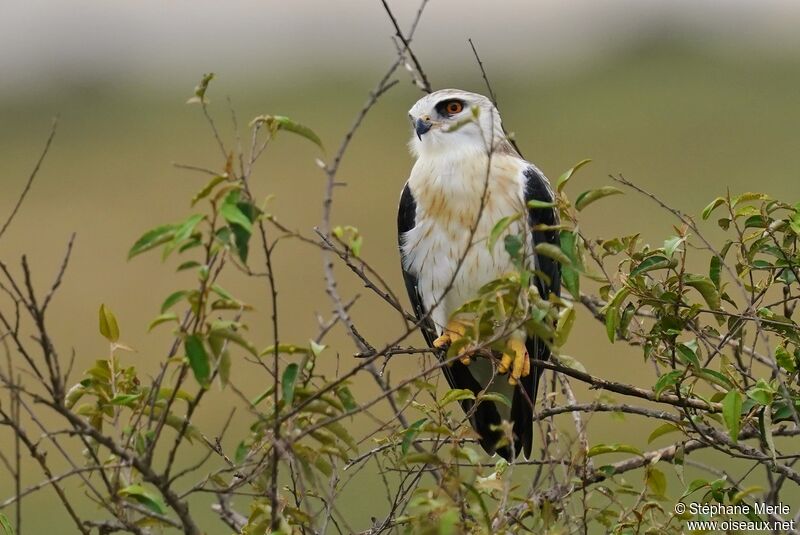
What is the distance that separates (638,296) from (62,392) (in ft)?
5.28

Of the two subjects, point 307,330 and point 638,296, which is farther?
point 307,330

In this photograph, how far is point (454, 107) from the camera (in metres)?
4.91

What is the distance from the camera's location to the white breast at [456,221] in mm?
4508

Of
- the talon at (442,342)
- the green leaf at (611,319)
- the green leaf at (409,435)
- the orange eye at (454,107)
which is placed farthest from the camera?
the orange eye at (454,107)

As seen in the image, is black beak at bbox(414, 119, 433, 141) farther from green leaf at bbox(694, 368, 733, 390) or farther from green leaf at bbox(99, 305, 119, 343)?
green leaf at bbox(99, 305, 119, 343)

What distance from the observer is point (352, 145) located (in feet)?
91.4

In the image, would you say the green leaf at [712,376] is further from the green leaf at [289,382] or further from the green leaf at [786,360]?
the green leaf at [289,382]

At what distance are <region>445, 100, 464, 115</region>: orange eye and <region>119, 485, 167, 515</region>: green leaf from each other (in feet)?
8.86

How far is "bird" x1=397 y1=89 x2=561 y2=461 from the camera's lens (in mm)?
4516

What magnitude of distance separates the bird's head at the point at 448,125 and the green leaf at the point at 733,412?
1.92m

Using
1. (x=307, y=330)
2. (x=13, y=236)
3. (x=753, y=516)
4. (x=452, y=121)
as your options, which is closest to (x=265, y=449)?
(x=753, y=516)

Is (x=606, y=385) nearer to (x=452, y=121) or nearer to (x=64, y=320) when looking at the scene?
(x=452, y=121)

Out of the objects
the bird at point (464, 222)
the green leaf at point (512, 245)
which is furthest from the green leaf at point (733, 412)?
the bird at point (464, 222)

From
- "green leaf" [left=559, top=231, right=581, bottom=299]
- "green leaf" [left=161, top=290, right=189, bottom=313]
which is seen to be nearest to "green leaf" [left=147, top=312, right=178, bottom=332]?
"green leaf" [left=161, top=290, right=189, bottom=313]
